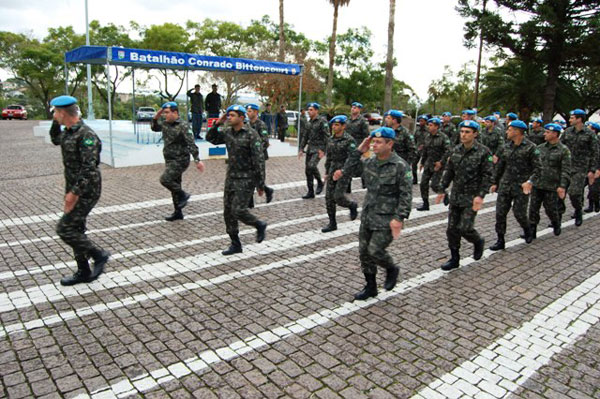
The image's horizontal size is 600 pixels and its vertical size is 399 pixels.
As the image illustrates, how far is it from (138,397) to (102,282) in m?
2.34

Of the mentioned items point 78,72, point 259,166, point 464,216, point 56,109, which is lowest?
point 464,216

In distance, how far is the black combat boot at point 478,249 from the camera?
626 centimetres

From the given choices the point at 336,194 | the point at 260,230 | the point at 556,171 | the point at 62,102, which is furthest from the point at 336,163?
the point at 62,102

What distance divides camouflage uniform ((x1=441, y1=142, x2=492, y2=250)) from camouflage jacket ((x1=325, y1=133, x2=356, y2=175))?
2291mm

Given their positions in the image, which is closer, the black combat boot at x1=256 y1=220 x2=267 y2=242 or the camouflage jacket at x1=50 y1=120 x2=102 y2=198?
the camouflage jacket at x1=50 y1=120 x2=102 y2=198

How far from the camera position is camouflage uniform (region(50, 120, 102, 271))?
4.96 meters

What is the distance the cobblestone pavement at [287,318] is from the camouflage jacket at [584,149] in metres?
1.74

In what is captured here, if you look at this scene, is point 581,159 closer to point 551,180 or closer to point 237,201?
point 551,180

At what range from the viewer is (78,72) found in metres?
42.4

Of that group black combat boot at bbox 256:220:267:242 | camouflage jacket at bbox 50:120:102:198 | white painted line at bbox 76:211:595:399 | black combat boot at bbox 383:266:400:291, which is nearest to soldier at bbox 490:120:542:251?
white painted line at bbox 76:211:595:399

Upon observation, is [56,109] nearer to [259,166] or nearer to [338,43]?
[259,166]

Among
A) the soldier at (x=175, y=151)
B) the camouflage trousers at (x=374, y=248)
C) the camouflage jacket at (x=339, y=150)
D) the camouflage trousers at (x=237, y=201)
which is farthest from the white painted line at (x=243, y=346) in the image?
the soldier at (x=175, y=151)

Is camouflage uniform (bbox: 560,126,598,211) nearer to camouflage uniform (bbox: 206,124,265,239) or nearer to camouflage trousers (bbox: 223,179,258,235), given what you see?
camouflage uniform (bbox: 206,124,265,239)

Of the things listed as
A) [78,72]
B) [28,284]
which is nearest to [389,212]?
[28,284]
